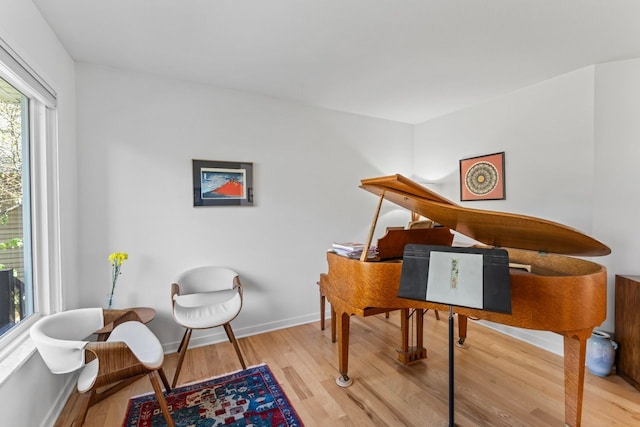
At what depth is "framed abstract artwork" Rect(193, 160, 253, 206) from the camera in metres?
2.83

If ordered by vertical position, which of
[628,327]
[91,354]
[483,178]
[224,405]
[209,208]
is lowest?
[224,405]

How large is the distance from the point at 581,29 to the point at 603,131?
96cm

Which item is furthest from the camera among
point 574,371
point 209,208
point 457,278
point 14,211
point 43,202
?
point 209,208

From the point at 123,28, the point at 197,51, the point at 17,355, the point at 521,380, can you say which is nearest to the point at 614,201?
the point at 521,380

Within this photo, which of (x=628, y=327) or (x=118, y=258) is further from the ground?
(x=118, y=258)

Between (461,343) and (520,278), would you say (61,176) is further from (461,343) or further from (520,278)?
(461,343)

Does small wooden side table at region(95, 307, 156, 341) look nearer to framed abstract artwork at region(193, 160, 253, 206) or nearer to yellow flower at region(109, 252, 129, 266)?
yellow flower at region(109, 252, 129, 266)

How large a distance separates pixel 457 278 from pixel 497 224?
458 millimetres

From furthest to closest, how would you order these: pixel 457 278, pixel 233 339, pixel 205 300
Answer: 1. pixel 205 300
2. pixel 233 339
3. pixel 457 278

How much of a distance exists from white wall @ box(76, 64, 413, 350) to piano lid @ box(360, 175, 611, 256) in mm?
1580

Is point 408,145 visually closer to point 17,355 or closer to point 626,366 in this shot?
point 626,366

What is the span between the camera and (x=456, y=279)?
1501 millimetres

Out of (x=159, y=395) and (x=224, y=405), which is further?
(x=224, y=405)

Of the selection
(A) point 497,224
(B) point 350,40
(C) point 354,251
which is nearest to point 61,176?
(C) point 354,251
